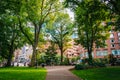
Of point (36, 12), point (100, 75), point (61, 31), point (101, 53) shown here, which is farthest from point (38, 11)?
point (101, 53)

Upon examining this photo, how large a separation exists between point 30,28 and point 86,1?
28340 mm

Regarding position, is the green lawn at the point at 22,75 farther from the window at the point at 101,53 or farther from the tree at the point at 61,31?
the window at the point at 101,53

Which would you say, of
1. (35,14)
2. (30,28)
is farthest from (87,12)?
(30,28)

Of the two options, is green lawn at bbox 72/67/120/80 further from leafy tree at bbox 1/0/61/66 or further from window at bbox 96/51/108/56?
window at bbox 96/51/108/56

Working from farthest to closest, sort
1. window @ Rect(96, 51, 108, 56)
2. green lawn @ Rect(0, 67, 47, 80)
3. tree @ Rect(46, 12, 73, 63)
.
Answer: window @ Rect(96, 51, 108, 56) → tree @ Rect(46, 12, 73, 63) → green lawn @ Rect(0, 67, 47, 80)

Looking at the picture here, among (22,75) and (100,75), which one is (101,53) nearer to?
(100,75)

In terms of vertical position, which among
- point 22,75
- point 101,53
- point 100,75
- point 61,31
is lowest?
point 100,75

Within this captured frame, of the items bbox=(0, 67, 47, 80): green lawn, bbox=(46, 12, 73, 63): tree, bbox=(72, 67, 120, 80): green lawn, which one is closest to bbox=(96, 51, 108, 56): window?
bbox=(46, 12, 73, 63): tree

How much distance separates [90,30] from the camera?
41.9 meters

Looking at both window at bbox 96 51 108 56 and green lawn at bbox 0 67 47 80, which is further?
window at bbox 96 51 108 56

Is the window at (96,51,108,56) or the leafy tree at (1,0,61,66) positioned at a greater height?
the leafy tree at (1,0,61,66)

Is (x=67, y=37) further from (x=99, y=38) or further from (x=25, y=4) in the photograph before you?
(x=25, y=4)

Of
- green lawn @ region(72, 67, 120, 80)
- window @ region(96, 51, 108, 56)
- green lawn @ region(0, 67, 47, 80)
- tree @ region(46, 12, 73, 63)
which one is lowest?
green lawn @ region(72, 67, 120, 80)

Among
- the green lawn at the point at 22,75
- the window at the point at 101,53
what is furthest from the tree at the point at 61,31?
the green lawn at the point at 22,75
